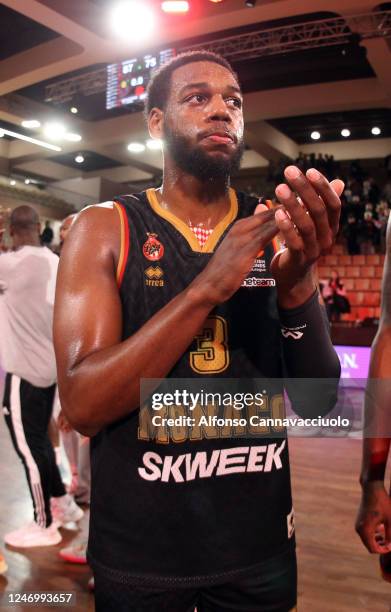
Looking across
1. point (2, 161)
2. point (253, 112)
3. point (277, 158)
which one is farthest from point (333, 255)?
point (2, 161)

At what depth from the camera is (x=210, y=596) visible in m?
1.13

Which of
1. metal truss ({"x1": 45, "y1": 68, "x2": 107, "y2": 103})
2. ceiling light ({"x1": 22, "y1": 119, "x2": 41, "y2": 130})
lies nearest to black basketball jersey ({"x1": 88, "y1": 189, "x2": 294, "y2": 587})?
metal truss ({"x1": 45, "y1": 68, "x2": 107, "y2": 103})

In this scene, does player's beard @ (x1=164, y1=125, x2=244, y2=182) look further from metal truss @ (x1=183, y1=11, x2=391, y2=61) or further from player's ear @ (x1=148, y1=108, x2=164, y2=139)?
metal truss @ (x1=183, y1=11, x2=391, y2=61)

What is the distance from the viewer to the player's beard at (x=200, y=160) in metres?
1.21

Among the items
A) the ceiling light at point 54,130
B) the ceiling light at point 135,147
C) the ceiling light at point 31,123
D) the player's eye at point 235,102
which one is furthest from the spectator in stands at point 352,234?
the player's eye at point 235,102

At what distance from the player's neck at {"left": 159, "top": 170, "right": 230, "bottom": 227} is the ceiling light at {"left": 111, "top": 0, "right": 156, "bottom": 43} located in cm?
545

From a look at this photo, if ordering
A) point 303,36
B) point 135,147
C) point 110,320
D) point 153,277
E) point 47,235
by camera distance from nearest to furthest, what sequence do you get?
point 110,320 < point 153,277 < point 303,36 < point 47,235 < point 135,147

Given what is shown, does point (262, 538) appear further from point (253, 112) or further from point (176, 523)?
point (253, 112)

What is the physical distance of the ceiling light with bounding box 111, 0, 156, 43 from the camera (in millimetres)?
6159

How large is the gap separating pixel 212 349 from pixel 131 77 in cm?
741

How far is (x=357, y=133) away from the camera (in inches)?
475

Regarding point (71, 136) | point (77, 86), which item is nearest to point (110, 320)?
point (77, 86)

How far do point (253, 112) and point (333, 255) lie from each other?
12.8ft

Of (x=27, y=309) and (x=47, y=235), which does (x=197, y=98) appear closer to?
(x=27, y=309)
